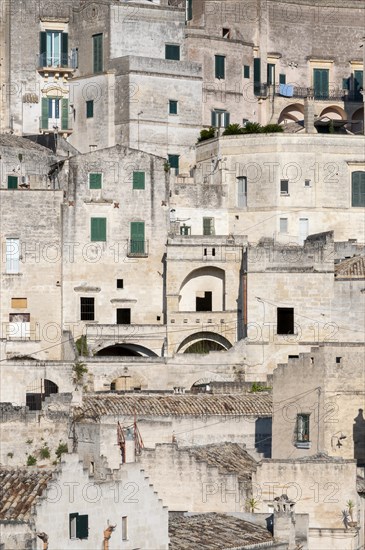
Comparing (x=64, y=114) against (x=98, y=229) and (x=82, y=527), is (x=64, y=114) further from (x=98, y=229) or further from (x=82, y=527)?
(x=82, y=527)

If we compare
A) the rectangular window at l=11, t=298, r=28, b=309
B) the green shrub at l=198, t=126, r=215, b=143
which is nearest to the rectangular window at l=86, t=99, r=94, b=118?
the green shrub at l=198, t=126, r=215, b=143

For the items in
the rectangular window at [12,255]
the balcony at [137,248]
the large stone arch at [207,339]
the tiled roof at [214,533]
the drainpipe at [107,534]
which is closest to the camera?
the drainpipe at [107,534]

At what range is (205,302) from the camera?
7850 cm

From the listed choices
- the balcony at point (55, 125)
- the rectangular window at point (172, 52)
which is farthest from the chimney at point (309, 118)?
the balcony at point (55, 125)

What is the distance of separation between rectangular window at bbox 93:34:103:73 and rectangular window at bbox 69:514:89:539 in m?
44.2

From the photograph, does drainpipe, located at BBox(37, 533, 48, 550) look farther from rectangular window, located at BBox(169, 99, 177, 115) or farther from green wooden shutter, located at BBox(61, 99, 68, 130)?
green wooden shutter, located at BBox(61, 99, 68, 130)

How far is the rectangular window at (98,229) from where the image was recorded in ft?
255

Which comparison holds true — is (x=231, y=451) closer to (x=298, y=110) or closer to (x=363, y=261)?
(x=363, y=261)

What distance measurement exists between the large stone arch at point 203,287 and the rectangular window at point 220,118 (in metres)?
10.7

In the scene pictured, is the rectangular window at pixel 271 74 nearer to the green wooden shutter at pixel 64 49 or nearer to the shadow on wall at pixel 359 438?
the green wooden shutter at pixel 64 49

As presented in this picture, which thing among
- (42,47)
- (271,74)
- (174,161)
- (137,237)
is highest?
(42,47)

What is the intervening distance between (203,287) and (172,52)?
12416 millimetres

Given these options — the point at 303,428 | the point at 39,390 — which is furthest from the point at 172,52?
the point at 303,428

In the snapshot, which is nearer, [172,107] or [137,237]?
[137,237]
